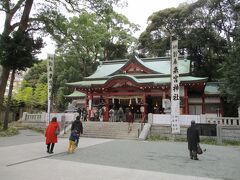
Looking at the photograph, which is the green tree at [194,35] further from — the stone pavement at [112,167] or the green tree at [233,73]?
the stone pavement at [112,167]

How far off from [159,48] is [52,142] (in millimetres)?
28308

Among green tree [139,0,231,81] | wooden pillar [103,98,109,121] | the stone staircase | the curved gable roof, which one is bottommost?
the stone staircase

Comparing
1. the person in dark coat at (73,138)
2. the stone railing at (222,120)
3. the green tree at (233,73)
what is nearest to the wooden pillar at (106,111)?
the stone railing at (222,120)

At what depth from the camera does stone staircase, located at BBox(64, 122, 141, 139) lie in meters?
18.0

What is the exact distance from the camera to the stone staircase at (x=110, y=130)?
18.0 meters

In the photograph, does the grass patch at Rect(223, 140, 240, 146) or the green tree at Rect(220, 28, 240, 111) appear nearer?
the grass patch at Rect(223, 140, 240, 146)

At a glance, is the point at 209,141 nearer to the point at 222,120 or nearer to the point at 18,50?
the point at 222,120

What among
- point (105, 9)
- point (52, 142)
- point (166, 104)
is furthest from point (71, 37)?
point (52, 142)

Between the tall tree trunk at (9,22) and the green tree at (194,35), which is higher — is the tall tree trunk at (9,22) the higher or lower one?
the lower one

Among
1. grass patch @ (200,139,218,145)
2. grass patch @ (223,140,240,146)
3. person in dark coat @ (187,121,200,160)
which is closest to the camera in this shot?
person in dark coat @ (187,121,200,160)

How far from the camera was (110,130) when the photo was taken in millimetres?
19297

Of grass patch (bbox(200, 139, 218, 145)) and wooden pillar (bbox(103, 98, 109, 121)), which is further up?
wooden pillar (bbox(103, 98, 109, 121))

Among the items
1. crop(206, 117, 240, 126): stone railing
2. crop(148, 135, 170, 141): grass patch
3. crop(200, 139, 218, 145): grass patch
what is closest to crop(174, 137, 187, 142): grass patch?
crop(148, 135, 170, 141): grass patch

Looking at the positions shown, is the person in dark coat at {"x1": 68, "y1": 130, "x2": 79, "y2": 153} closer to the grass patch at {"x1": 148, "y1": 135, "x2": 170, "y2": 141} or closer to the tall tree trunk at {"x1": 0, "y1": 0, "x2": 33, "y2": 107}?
the grass patch at {"x1": 148, "y1": 135, "x2": 170, "y2": 141}
